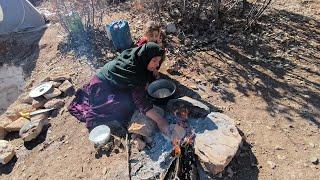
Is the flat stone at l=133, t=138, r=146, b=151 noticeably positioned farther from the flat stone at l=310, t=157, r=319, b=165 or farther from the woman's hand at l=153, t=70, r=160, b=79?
the flat stone at l=310, t=157, r=319, b=165

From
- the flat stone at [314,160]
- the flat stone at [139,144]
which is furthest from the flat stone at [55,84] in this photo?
the flat stone at [314,160]

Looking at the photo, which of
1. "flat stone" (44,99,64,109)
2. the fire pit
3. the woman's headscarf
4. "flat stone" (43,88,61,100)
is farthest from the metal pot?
"flat stone" (43,88,61,100)

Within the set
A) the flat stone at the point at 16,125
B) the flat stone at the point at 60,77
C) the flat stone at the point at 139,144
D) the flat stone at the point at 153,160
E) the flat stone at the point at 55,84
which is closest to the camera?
the flat stone at the point at 153,160

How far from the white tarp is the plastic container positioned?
342cm

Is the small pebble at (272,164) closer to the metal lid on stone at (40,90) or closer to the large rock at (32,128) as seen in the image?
the large rock at (32,128)

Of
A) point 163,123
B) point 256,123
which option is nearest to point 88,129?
point 163,123

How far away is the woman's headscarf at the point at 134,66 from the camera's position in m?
3.88

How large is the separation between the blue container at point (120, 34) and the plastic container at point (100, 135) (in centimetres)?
162

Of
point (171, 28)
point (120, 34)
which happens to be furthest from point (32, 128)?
point (171, 28)

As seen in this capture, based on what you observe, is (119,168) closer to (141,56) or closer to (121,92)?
(121,92)

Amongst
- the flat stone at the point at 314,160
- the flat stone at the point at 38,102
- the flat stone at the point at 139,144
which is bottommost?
the flat stone at the point at 38,102

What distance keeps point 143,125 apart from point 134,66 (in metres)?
0.65

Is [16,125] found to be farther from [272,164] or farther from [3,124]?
[272,164]

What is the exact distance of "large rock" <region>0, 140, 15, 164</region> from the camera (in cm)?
400
